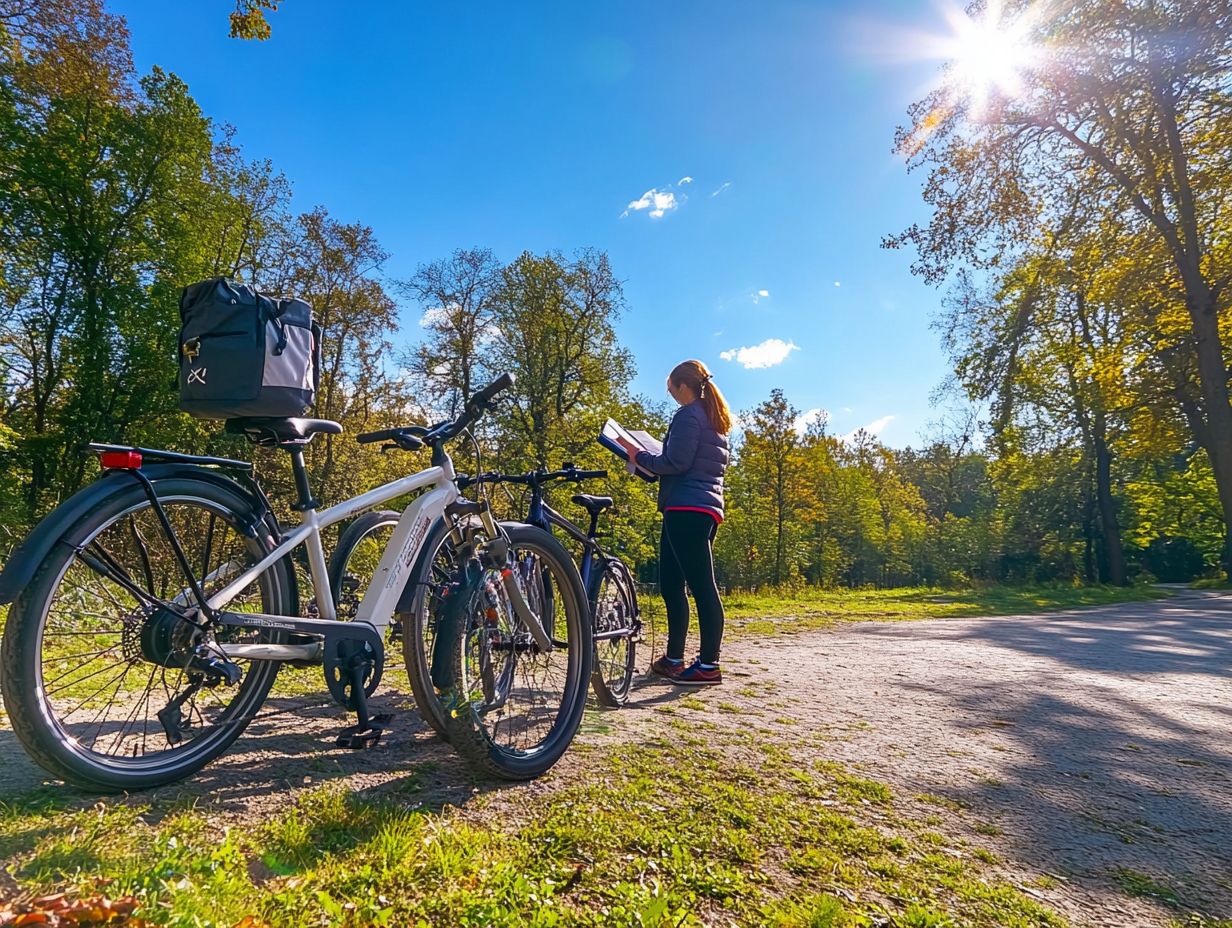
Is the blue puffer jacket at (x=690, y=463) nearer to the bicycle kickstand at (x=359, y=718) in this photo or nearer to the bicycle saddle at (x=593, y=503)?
the bicycle saddle at (x=593, y=503)

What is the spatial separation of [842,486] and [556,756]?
44.9m

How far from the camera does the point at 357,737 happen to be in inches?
87.4

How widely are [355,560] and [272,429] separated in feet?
3.87

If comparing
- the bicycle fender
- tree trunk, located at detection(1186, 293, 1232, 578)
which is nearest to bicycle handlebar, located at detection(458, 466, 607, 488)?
the bicycle fender

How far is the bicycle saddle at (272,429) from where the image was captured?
2217 millimetres

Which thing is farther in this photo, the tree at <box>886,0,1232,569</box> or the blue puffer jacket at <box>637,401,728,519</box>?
the tree at <box>886,0,1232,569</box>

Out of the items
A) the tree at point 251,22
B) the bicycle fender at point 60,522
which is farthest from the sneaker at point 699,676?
the tree at point 251,22

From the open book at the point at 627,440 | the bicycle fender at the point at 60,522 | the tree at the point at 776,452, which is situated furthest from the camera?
the tree at the point at 776,452

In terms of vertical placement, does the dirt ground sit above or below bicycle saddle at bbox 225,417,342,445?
below

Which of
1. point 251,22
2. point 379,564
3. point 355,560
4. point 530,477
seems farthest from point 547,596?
point 251,22

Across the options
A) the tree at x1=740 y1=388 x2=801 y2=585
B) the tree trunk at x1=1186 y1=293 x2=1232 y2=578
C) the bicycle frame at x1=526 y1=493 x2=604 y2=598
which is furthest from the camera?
the tree at x1=740 y1=388 x2=801 y2=585

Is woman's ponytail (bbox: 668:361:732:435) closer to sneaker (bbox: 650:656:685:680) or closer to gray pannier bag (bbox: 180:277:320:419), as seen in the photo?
sneaker (bbox: 650:656:685:680)

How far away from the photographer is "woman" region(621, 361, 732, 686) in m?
4.19

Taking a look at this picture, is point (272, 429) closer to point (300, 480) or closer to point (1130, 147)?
point (300, 480)
